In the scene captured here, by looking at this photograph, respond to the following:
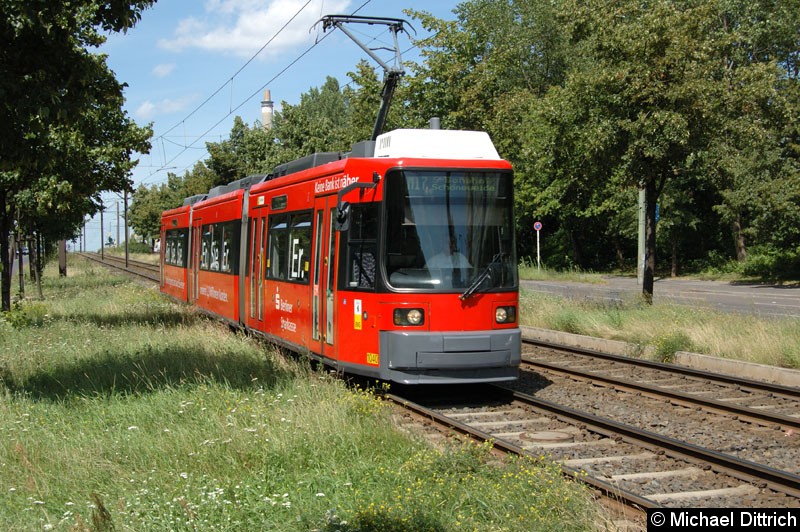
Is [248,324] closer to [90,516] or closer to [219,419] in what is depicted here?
[219,419]

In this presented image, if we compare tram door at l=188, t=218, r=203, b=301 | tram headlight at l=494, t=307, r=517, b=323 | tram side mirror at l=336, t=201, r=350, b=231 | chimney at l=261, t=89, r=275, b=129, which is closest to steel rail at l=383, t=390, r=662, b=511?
tram headlight at l=494, t=307, r=517, b=323

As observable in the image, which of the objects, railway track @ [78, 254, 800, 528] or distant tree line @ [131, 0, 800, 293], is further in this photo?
distant tree line @ [131, 0, 800, 293]

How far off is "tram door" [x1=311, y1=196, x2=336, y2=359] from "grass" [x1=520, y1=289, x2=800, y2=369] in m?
5.75

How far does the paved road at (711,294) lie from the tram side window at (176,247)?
11067 mm

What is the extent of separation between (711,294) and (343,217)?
22031mm

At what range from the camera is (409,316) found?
945 cm

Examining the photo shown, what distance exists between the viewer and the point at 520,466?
20.0 feet

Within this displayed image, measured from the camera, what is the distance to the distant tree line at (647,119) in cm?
1540

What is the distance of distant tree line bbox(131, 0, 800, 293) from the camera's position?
15.4m

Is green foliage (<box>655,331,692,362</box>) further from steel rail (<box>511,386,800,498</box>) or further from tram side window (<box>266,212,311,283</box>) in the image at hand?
tram side window (<box>266,212,311,283</box>)

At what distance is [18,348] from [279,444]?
25.6 ft

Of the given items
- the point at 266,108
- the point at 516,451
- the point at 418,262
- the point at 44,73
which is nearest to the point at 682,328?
the point at 418,262

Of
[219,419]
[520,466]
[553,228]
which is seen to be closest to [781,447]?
[520,466]

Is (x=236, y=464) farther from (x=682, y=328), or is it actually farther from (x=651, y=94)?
(x=651, y=94)
